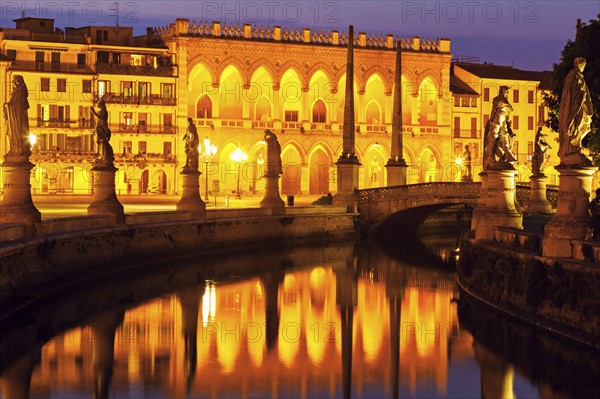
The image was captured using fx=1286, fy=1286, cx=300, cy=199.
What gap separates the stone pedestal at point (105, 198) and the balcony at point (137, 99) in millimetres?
40702

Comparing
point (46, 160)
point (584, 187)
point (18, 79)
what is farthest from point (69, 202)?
point (584, 187)

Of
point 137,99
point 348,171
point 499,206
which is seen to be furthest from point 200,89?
point 499,206

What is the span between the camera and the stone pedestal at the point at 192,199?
4697 centimetres

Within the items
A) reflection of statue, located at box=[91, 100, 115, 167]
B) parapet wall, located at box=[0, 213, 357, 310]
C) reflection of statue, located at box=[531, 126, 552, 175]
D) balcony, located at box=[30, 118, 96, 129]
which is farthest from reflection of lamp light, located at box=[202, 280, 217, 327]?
balcony, located at box=[30, 118, 96, 129]

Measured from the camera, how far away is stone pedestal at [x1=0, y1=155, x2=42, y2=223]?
31.7 meters

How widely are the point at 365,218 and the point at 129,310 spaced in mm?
30516

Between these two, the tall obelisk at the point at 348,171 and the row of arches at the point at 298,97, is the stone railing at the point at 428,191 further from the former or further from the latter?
the row of arches at the point at 298,97

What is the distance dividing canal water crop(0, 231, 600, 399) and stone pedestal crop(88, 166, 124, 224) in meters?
1.98

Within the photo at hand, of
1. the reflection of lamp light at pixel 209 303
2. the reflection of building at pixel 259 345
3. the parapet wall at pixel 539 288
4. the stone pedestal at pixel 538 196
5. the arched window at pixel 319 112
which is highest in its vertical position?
the arched window at pixel 319 112

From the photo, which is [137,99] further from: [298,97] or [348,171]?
[348,171]

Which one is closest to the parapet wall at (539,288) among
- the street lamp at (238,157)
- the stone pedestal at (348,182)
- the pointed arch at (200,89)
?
the stone pedestal at (348,182)

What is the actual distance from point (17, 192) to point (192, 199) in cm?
1609

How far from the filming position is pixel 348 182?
202ft

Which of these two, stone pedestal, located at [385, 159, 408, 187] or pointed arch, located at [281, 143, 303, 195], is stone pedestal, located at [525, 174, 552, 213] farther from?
pointed arch, located at [281, 143, 303, 195]
